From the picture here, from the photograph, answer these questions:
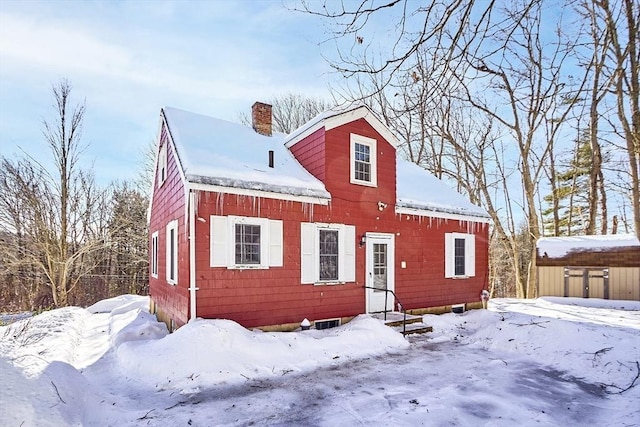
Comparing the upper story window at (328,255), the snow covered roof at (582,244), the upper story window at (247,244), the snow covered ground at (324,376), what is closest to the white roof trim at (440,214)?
the upper story window at (328,255)

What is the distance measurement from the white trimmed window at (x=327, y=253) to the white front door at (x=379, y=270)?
623mm

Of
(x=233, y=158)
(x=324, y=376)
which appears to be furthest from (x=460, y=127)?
(x=324, y=376)

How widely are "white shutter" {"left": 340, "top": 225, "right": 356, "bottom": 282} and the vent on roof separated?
1.11 metres

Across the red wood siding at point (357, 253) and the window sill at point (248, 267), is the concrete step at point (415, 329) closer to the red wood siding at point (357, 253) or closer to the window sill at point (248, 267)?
the red wood siding at point (357, 253)

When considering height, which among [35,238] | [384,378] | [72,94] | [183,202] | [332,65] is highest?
[72,94]

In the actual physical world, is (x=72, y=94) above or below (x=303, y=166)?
above

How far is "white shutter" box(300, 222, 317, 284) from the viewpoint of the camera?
9.12 metres

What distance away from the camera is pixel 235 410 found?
16.6ft

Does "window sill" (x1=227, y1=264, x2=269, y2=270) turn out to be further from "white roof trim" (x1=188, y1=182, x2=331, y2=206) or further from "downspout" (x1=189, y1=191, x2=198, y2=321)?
"white roof trim" (x1=188, y1=182, x2=331, y2=206)

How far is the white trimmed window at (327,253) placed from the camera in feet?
30.2

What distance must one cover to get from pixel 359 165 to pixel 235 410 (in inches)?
288

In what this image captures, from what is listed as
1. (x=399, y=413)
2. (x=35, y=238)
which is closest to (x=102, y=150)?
(x=35, y=238)

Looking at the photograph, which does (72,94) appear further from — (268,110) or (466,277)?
(466,277)

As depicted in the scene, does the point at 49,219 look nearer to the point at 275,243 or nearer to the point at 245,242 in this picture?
the point at 245,242
